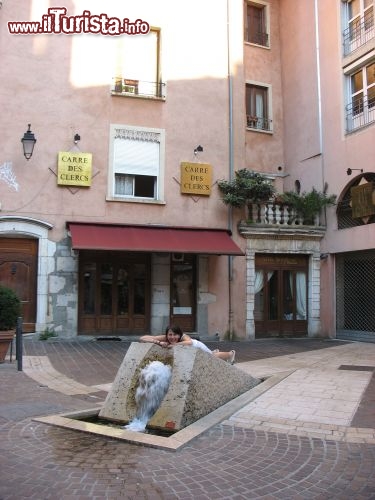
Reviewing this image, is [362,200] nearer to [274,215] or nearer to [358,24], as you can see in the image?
[274,215]

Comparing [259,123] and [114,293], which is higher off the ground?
[259,123]

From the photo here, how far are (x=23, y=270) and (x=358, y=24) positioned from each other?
12.2m

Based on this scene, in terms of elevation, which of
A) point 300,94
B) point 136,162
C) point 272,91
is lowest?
point 136,162

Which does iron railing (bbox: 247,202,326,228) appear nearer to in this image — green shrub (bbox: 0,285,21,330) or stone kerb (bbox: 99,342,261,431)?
green shrub (bbox: 0,285,21,330)

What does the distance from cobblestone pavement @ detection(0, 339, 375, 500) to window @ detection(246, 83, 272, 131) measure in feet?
42.5

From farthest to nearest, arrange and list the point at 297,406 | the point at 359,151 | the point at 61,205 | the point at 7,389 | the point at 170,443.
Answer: the point at 359,151, the point at 61,205, the point at 7,389, the point at 297,406, the point at 170,443

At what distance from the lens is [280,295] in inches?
599

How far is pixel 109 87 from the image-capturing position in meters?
14.2

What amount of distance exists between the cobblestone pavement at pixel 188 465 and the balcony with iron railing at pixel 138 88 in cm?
1057

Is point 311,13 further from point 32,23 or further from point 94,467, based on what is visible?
point 94,467

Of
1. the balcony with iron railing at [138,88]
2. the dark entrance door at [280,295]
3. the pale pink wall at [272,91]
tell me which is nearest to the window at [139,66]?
the balcony with iron railing at [138,88]

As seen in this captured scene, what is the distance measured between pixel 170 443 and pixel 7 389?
11.4 feet

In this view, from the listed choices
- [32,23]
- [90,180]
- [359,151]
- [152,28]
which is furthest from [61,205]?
[359,151]

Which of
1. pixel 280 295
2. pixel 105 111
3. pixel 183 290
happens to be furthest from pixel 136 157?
pixel 280 295
